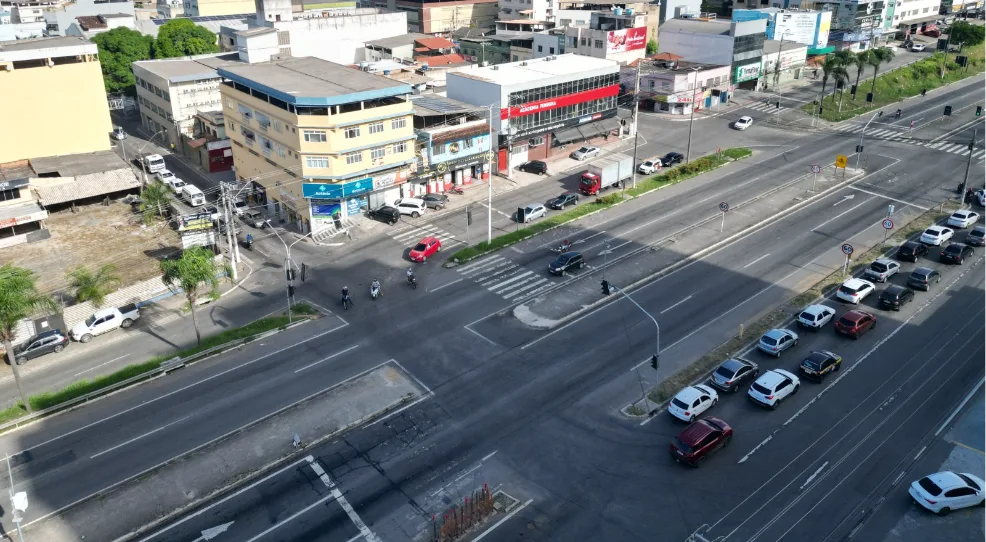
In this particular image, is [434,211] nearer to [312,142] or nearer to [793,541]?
[312,142]

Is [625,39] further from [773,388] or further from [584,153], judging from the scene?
[773,388]

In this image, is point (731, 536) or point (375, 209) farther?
point (375, 209)

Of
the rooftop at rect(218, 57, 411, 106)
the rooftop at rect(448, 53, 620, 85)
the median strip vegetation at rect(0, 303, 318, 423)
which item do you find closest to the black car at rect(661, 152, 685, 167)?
the rooftop at rect(448, 53, 620, 85)

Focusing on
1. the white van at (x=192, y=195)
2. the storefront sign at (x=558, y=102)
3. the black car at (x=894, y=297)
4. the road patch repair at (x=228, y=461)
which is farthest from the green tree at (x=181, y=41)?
the black car at (x=894, y=297)

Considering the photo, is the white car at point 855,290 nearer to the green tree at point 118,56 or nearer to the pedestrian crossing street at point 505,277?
the pedestrian crossing street at point 505,277

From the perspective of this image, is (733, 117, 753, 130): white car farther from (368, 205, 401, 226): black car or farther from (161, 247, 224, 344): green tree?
(161, 247, 224, 344): green tree

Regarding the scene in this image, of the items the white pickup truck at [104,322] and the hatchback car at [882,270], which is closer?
→ the white pickup truck at [104,322]

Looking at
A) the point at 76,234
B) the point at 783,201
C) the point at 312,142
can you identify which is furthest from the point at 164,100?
the point at 783,201

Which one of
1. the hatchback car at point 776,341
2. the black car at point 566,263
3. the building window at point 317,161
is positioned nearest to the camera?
the hatchback car at point 776,341
